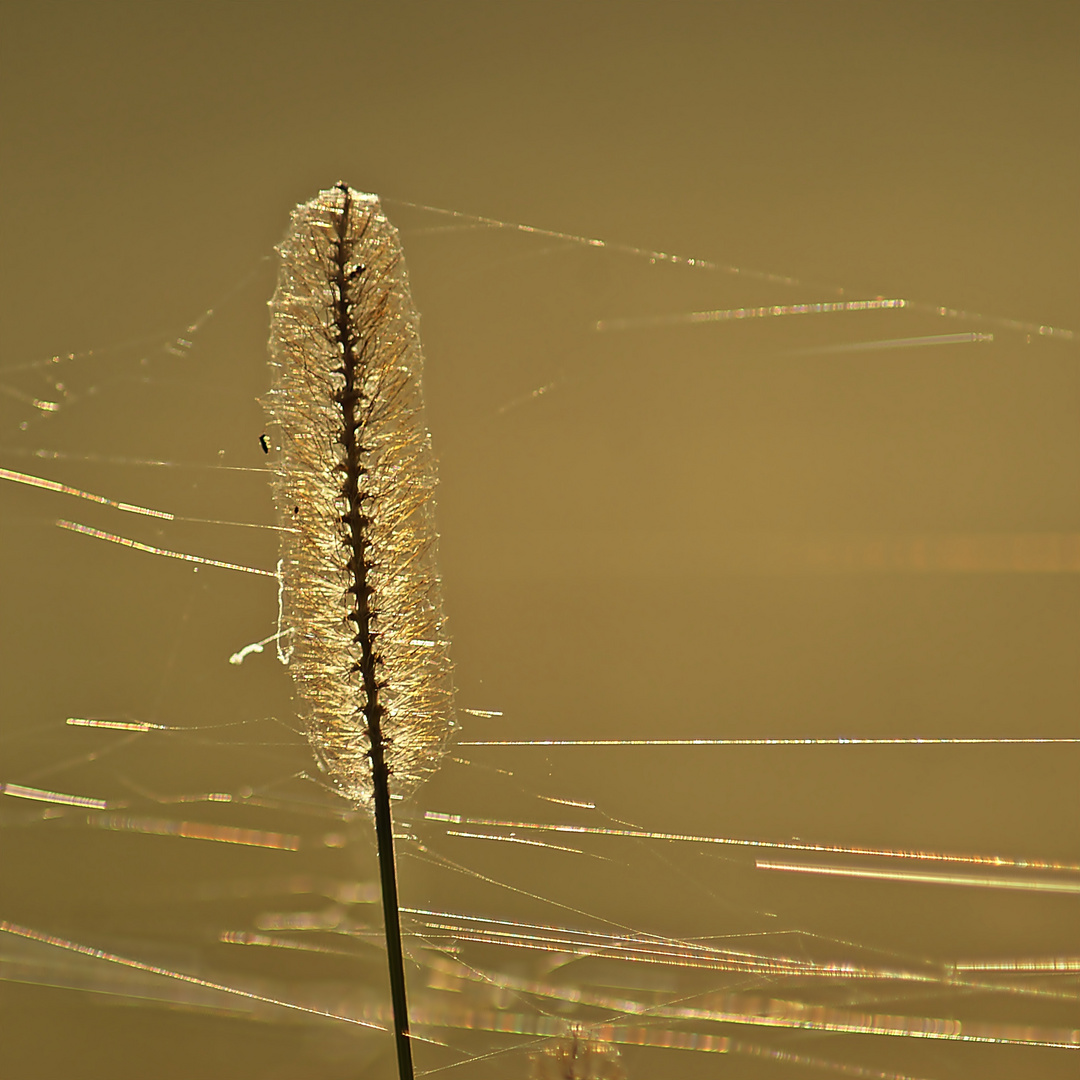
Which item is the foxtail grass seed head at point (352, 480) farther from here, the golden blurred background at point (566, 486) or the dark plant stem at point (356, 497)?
the golden blurred background at point (566, 486)

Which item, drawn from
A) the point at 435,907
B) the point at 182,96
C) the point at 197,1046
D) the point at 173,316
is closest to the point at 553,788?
the point at 435,907

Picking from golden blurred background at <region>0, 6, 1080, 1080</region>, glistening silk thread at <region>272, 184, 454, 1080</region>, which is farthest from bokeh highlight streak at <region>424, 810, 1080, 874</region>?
glistening silk thread at <region>272, 184, 454, 1080</region>

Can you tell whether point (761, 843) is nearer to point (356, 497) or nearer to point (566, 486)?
point (566, 486)

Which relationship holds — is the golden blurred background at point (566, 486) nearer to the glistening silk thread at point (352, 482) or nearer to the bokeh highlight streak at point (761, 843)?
the bokeh highlight streak at point (761, 843)

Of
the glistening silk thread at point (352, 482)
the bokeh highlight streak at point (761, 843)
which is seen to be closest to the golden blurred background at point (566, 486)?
the bokeh highlight streak at point (761, 843)

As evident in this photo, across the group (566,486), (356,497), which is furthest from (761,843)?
(356,497)

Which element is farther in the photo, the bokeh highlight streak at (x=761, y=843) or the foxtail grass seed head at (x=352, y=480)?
the bokeh highlight streak at (x=761, y=843)

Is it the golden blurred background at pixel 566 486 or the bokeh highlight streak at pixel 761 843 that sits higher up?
the golden blurred background at pixel 566 486

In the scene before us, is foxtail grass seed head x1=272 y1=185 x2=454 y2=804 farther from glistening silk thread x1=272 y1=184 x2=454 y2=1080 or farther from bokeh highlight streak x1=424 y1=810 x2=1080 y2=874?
bokeh highlight streak x1=424 y1=810 x2=1080 y2=874
